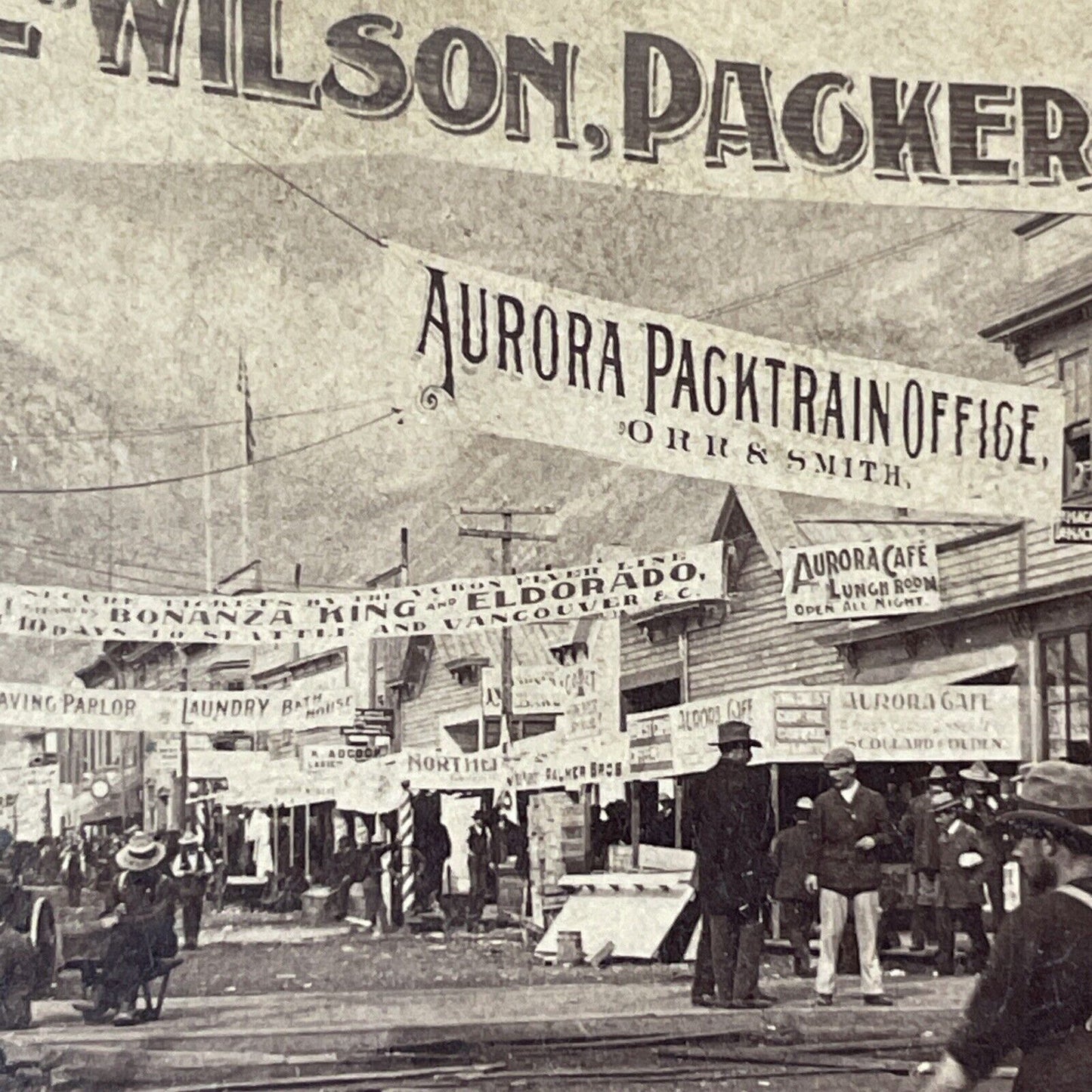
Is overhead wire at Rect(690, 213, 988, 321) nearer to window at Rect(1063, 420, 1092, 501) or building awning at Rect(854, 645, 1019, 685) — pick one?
window at Rect(1063, 420, 1092, 501)

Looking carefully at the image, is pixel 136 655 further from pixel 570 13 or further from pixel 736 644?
pixel 570 13

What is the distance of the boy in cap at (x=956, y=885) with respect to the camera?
18.8 ft

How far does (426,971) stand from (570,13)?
3.00 meters

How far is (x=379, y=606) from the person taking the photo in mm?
5551

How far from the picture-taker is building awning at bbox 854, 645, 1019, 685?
5805mm

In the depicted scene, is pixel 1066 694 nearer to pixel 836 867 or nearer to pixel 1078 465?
pixel 1078 465

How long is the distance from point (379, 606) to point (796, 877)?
1598 mm

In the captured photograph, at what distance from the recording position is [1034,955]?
140 inches

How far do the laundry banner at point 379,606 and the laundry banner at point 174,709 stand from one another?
130 millimetres

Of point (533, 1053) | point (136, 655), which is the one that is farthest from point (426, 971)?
point (136, 655)

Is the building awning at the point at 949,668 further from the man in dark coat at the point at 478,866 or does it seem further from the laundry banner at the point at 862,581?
the man in dark coat at the point at 478,866

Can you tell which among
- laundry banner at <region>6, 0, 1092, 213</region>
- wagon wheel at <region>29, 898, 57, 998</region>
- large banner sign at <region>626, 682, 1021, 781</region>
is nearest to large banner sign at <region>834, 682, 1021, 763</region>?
large banner sign at <region>626, 682, 1021, 781</region>

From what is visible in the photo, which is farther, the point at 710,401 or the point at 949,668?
the point at 949,668

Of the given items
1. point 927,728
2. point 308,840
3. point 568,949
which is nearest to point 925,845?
point 927,728
